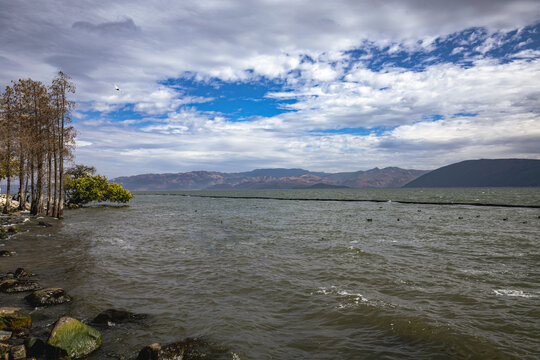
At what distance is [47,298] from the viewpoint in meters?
11.8

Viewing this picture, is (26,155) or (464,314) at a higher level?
(26,155)

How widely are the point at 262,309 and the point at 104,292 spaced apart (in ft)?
25.2

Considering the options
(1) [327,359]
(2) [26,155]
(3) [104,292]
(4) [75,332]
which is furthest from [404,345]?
(2) [26,155]

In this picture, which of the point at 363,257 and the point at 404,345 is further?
the point at 363,257

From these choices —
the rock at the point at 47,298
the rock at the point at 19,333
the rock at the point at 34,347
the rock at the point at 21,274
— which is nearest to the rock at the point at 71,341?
the rock at the point at 34,347

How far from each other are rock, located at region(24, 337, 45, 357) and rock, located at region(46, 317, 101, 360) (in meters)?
0.32

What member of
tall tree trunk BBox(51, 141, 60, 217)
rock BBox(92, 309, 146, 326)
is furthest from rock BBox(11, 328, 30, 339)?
tall tree trunk BBox(51, 141, 60, 217)

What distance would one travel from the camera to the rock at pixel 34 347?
307 inches

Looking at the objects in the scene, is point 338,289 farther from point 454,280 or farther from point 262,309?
point 454,280

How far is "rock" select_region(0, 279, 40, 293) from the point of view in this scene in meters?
13.0

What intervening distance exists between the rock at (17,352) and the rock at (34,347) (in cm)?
26

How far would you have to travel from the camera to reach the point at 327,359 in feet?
26.9

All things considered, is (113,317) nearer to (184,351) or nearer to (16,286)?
(184,351)

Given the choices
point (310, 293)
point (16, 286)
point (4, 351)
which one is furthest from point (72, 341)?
point (310, 293)
